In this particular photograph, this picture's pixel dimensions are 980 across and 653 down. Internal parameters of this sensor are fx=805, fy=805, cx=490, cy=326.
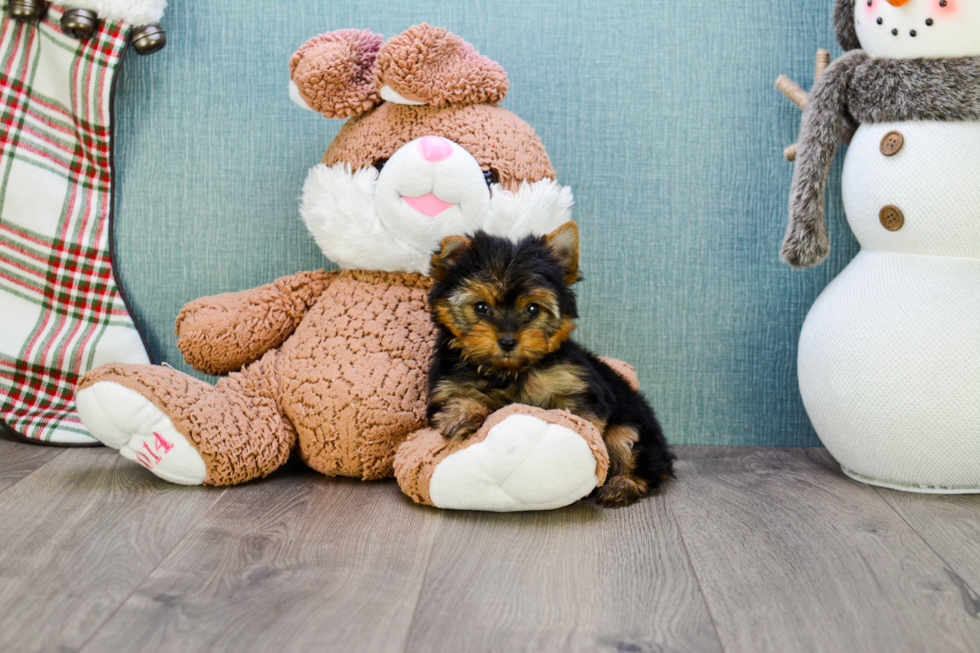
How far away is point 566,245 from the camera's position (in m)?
1.56

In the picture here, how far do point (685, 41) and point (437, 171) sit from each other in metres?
0.81

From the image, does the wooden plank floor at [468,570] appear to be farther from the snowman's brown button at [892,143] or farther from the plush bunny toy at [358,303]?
the snowman's brown button at [892,143]

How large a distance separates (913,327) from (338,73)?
4.26 feet

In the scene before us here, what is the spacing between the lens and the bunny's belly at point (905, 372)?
160cm

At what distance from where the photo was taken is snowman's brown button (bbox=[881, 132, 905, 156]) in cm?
165

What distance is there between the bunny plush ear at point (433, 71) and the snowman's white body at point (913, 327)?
0.83m

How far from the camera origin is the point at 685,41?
2016mm

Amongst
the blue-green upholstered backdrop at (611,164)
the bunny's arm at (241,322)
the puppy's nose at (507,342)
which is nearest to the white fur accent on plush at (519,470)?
the puppy's nose at (507,342)

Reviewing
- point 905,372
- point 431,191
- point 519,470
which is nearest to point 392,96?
point 431,191

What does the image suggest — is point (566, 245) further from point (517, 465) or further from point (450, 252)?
point (517, 465)

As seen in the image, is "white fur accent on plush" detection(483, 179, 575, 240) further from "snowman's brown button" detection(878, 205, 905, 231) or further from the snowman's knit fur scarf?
"snowman's brown button" detection(878, 205, 905, 231)

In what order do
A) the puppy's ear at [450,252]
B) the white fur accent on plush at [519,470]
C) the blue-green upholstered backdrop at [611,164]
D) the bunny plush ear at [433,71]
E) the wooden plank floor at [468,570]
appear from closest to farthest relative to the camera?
the wooden plank floor at [468,570]
the white fur accent on plush at [519,470]
the puppy's ear at [450,252]
the bunny plush ear at [433,71]
the blue-green upholstered backdrop at [611,164]

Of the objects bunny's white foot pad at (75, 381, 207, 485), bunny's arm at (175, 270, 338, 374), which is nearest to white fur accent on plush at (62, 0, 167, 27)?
bunny's arm at (175, 270, 338, 374)

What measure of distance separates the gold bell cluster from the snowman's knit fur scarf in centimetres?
152
